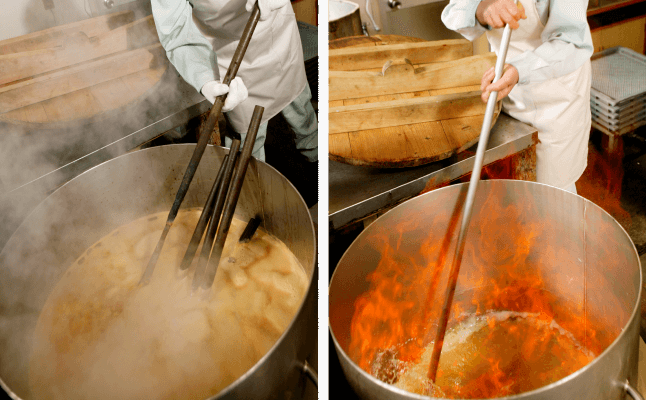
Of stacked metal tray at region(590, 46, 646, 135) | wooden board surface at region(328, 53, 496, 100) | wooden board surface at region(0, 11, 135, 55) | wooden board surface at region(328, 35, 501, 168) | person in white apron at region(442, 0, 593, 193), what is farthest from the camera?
stacked metal tray at region(590, 46, 646, 135)

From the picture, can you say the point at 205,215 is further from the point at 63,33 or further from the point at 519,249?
the point at 519,249

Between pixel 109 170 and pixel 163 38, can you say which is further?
pixel 163 38

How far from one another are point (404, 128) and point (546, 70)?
0.99 ft

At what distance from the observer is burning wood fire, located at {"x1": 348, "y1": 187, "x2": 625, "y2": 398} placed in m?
0.74

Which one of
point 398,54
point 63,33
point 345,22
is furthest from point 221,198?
point 345,22

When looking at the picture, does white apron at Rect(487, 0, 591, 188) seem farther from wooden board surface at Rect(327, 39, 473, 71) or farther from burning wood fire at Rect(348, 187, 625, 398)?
burning wood fire at Rect(348, 187, 625, 398)

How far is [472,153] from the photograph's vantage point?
924 millimetres

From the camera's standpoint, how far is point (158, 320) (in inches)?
26.6

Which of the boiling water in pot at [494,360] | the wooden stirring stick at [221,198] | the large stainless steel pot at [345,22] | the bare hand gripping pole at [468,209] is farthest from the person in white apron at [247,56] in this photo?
the large stainless steel pot at [345,22]

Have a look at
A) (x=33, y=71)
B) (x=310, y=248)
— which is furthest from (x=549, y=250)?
(x=33, y=71)

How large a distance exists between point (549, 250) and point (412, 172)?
32cm

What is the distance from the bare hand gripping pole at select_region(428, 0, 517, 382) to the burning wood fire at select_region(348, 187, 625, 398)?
2cm

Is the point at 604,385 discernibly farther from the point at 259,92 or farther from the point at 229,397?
the point at 259,92

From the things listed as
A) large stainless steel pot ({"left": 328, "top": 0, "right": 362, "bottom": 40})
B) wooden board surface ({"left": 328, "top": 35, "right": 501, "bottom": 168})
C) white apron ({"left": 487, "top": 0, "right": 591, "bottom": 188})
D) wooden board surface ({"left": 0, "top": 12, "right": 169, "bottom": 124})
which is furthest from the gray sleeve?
large stainless steel pot ({"left": 328, "top": 0, "right": 362, "bottom": 40})
